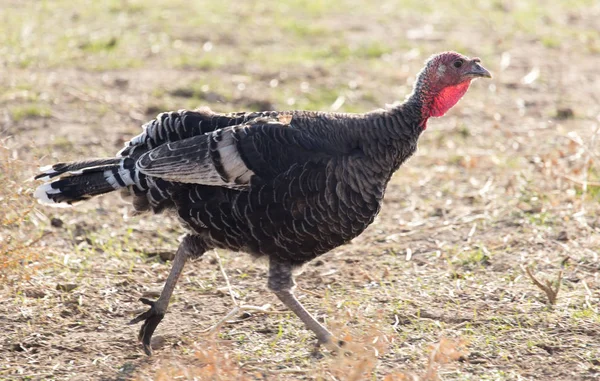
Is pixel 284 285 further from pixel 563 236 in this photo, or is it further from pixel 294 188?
pixel 563 236

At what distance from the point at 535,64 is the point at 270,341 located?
22.7 ft

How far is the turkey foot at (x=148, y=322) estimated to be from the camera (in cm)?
495

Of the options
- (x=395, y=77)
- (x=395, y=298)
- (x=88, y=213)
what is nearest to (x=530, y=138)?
(x=395, y=77)

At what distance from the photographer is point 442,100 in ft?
17.1

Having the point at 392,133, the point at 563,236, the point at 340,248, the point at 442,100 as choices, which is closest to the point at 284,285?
the point at 392,133

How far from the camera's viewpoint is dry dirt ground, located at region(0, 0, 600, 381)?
484 cm

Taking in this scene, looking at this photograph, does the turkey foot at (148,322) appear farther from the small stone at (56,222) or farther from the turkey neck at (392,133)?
the small stone at (56,222)

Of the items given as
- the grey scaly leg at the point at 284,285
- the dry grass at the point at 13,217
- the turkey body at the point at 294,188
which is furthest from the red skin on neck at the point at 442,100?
the dry grass at the point at 13,217

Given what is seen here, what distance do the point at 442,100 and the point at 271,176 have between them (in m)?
1.11

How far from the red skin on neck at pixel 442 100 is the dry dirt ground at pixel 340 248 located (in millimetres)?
1143

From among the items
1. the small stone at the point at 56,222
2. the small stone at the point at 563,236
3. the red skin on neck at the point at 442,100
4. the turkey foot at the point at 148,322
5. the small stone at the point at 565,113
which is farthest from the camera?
the small stone at the point at 565,113

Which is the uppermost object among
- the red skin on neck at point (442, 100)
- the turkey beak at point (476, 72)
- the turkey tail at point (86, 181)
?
the turkey beak at point (476, 72)

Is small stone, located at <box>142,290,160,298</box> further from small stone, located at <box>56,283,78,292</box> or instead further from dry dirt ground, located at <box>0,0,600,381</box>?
small stone, located at <box>56,283,78,292</box>

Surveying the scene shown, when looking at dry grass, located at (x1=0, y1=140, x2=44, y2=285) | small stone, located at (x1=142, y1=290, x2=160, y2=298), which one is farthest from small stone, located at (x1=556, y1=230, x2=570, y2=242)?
dry grass, located at (x1=0, y1=140, x2=44, y2=285)
